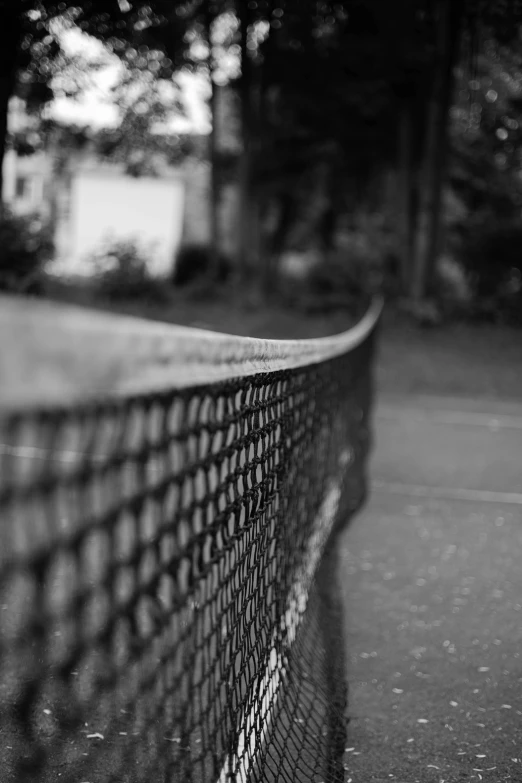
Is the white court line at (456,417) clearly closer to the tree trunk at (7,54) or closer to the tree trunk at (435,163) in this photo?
the tree trunk at (435,163)

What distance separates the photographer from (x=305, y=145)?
27453 millimetres

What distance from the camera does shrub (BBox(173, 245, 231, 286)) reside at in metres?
27.5

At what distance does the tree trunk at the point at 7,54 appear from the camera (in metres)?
15.7

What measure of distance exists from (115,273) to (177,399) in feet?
67.8

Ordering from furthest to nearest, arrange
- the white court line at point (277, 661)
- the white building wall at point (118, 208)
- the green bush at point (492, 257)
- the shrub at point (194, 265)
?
the white building wall at point (118, 208)
the shrub at point (194, 265)
the green bush at point (492, 257)
the white court line at point (277, 661)

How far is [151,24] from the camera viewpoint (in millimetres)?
21016

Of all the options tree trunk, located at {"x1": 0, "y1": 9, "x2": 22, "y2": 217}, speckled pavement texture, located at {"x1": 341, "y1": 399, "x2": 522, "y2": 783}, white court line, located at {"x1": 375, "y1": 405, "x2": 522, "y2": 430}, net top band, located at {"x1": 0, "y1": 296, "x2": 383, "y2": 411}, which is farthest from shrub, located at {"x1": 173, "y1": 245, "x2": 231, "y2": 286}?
net top band, located at {"x1": 0, "y1": 296, "x2": 383, "y2": 411}

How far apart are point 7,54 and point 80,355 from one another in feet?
52.3

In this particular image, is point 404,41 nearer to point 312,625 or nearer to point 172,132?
point 172,132

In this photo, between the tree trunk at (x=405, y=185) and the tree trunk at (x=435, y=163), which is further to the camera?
the tree trunk at (x=405, y=185)

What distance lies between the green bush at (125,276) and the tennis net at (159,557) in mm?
16931

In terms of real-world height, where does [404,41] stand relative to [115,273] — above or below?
above

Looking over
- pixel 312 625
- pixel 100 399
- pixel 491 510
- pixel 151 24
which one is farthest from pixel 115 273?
pixel 100 399

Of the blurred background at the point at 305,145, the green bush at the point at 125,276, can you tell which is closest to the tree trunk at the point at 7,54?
the blurred background at the point at 305,145
